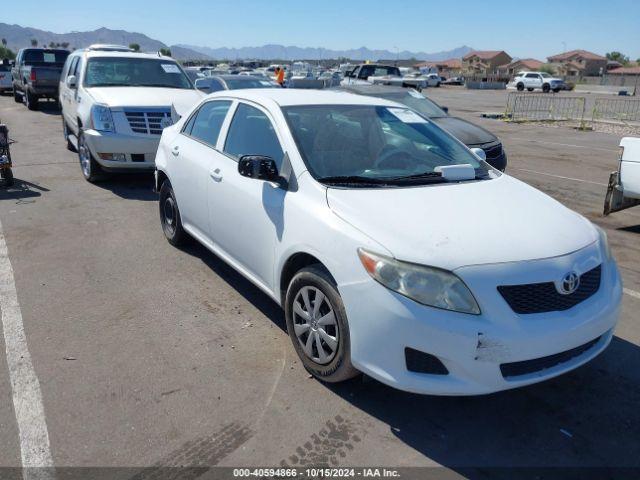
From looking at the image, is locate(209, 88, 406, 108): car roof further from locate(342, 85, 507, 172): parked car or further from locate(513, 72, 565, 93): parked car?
locate(513, 72, 565, 93): parked car

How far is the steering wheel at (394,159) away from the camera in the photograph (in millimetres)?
3938

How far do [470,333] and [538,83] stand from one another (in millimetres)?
53324

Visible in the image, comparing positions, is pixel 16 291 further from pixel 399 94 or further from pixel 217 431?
A: pixel 399 94

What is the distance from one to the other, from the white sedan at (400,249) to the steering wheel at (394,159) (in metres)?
0.01

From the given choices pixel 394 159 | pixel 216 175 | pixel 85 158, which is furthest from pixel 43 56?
pixel 394 159

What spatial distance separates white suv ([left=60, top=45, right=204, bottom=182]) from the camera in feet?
26.2

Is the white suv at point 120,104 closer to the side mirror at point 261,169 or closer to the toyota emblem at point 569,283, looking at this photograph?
the side mirror at point 261,169

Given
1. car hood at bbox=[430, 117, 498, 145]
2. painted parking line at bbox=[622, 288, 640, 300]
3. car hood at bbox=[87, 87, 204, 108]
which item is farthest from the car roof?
car hood at bbox=[430, 117, 498, 145]

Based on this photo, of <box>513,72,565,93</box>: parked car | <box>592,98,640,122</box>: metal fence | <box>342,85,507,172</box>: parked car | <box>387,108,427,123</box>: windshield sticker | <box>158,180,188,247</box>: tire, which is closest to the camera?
<box>387,108,427,123</box>: windshield sticker

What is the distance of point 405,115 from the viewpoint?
4.60 meters

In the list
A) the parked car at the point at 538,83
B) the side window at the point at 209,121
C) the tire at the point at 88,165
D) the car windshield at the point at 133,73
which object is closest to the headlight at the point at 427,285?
the side window at the point at 209,121

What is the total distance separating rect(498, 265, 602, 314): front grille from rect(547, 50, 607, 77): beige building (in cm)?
12229

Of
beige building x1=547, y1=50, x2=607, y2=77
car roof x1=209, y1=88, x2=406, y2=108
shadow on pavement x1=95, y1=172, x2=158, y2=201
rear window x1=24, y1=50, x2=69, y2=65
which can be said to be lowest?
shadow on pavement x1=95, y1=172, x2=158, y2=201

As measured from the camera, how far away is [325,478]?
8.87 feet
